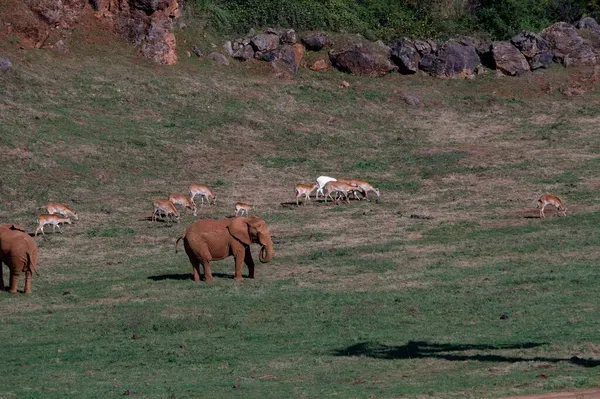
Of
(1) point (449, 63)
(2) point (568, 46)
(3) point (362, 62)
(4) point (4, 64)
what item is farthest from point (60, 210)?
(2) point (568, 46)

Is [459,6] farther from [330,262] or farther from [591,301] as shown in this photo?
[591,301]

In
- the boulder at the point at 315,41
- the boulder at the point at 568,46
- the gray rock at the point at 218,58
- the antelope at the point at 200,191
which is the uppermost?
the boulder at the point at 568,46

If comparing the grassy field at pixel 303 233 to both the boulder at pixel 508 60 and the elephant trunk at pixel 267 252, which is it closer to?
the elephant trunk at pixel 267 252

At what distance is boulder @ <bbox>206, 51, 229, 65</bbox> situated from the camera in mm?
54625

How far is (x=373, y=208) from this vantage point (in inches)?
1459

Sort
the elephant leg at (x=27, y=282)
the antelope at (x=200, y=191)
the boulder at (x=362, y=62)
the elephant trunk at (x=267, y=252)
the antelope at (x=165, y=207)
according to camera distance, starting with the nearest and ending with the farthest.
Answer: the elephant leg at (x=27, y=282)
the elephant trunk at (x=267, y=252)
the antelope at (x=165, y=207)
the antelope at (x=200, y=191)
the boulder at (x=362, y=62)

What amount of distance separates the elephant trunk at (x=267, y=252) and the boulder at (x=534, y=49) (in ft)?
107

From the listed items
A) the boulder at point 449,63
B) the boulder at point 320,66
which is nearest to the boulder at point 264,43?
the boulder at point 320,66

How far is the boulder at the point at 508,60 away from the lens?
5700 centimetres

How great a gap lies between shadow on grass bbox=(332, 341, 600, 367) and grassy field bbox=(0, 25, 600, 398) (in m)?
0.06

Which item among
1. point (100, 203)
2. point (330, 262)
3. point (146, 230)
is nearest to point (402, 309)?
point (330, 262)

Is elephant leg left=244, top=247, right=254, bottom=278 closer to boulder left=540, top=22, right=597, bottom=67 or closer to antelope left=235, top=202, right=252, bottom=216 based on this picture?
antelope left=235, top=202, right=252, bottom=216

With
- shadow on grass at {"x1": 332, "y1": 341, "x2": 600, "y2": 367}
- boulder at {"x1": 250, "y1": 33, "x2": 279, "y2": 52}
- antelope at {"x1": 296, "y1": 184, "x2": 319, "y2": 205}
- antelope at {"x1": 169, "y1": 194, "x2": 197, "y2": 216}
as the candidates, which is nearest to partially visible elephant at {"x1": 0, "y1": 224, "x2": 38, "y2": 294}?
shadow on grass at {"x1": 332, "y1": 341, "x2": 600, "y2": 367}

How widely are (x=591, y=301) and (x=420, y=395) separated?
7.71 metres
